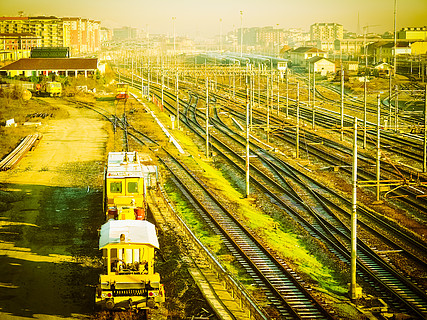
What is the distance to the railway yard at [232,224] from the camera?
1267 cm

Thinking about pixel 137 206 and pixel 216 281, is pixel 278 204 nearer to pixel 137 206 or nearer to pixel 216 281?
pixel 137 206

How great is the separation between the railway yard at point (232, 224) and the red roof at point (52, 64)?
3158 cm

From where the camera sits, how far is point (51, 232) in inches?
656

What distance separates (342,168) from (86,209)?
13.2 m

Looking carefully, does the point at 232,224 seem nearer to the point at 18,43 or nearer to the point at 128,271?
the point at 128,271

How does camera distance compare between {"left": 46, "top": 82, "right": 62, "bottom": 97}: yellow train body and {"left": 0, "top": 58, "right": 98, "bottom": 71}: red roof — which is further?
{"left": 0, "top": 58, "right": 98, "bottom": 71}: red roof

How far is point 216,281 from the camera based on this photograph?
1328 cm

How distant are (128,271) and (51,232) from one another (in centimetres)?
576

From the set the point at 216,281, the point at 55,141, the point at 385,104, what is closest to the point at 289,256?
A: the point at 216,281

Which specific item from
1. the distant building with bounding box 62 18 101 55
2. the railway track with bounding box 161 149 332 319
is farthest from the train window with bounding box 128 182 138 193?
the distant building with bounding box 62 18 101 55

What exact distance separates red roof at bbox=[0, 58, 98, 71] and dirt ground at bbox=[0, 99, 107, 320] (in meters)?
39.0

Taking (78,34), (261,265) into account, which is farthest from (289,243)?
(78,34)

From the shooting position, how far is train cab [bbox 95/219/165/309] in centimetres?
1105

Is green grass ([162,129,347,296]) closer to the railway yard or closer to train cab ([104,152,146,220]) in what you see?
the railway yard
